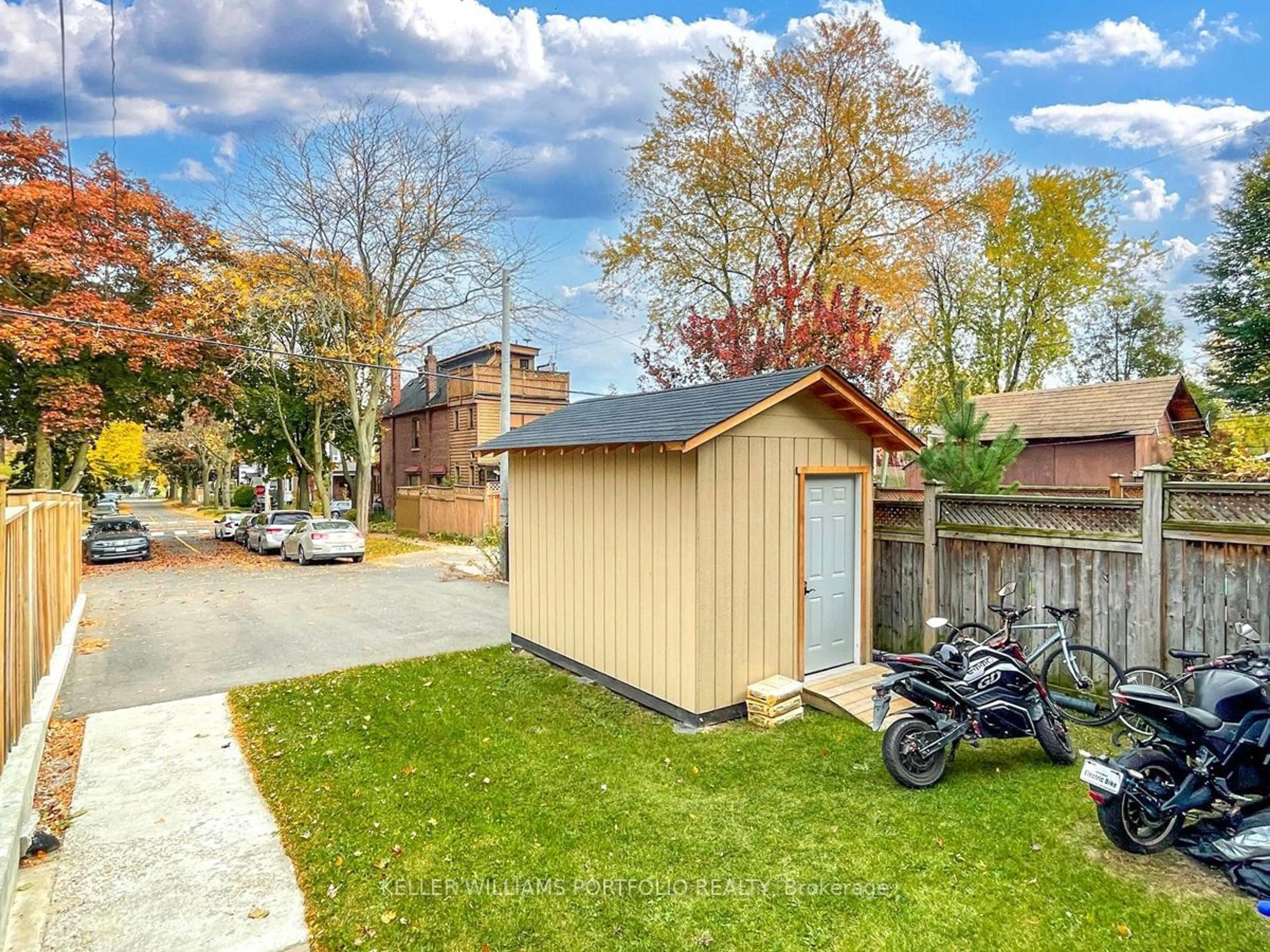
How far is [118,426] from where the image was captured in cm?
3306

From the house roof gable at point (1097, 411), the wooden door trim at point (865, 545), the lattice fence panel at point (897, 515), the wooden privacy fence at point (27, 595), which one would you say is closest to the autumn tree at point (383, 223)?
the wooden privacy fence at point (27, 595)

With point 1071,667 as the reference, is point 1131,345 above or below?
above

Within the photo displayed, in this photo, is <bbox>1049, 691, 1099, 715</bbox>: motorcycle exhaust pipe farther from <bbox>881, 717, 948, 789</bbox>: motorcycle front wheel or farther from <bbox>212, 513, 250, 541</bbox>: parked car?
<bbox>212, 513, 250, 541</bbox>: parked car

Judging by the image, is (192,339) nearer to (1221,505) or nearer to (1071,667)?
(1071,667)

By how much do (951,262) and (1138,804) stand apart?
79.4ft

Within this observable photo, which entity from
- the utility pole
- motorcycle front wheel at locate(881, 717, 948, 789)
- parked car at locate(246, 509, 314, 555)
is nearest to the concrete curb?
motorcycle front wheel at locate(881, 717, 948, 789)

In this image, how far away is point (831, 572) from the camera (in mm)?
6227

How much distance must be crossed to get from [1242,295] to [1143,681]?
20.8 meters

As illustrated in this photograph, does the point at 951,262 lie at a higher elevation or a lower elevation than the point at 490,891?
higher

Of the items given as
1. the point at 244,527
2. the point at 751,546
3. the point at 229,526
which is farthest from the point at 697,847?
the point at 229,526

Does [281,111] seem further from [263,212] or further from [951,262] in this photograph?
[951,262]

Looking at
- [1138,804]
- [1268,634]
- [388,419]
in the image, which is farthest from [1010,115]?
[388,419]

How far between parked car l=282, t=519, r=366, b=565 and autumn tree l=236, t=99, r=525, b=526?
436 cm

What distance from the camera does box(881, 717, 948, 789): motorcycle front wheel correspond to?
13.6 ft
